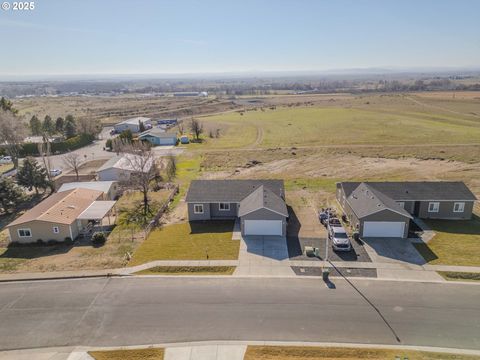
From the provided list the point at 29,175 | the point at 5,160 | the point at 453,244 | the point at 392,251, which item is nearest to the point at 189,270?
the point at 392,251

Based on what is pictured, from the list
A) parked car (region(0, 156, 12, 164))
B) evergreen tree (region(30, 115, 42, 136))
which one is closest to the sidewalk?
parked car (region(0, 156, 12, 164))

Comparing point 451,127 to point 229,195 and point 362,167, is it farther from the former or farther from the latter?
point 229,195

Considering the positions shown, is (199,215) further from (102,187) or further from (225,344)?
(225,344)

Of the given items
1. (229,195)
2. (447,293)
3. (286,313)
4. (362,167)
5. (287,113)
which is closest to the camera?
(286,313)

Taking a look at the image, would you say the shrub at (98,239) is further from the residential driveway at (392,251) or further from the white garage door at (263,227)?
the residential driveway at (392,251)

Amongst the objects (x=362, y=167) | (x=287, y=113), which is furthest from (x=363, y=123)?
(x=362, y=167)

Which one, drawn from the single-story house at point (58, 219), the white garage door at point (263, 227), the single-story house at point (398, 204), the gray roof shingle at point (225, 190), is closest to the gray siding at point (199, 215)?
the gray roof shingle at point (225, 190)
